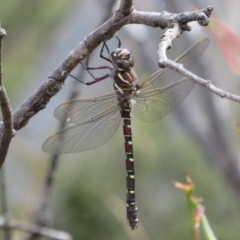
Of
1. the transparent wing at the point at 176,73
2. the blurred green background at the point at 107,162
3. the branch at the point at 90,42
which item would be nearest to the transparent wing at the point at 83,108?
the transparent wing at the point at 176,73

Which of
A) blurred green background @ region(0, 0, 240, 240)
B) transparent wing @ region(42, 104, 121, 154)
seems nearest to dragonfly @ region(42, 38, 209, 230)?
transparent wing @ region(42, 104, 121, 154)

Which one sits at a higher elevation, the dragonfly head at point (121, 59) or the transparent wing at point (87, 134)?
the dragonfly head at point (121, 59)

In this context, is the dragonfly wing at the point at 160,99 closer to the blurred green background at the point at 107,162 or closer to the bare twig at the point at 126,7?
the bare twig at the point at 126,7

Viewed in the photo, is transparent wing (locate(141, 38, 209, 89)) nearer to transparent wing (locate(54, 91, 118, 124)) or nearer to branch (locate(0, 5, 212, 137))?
transparent wing (locate(54, 91, 118, 124))

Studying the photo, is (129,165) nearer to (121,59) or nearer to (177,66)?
(121,59)

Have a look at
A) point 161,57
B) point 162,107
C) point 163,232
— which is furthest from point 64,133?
point 163,232

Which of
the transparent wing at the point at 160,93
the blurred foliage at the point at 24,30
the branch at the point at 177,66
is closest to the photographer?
the branch at the point at 177,66

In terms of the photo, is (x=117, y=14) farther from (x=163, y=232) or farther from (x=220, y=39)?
(x=163, y=232)
